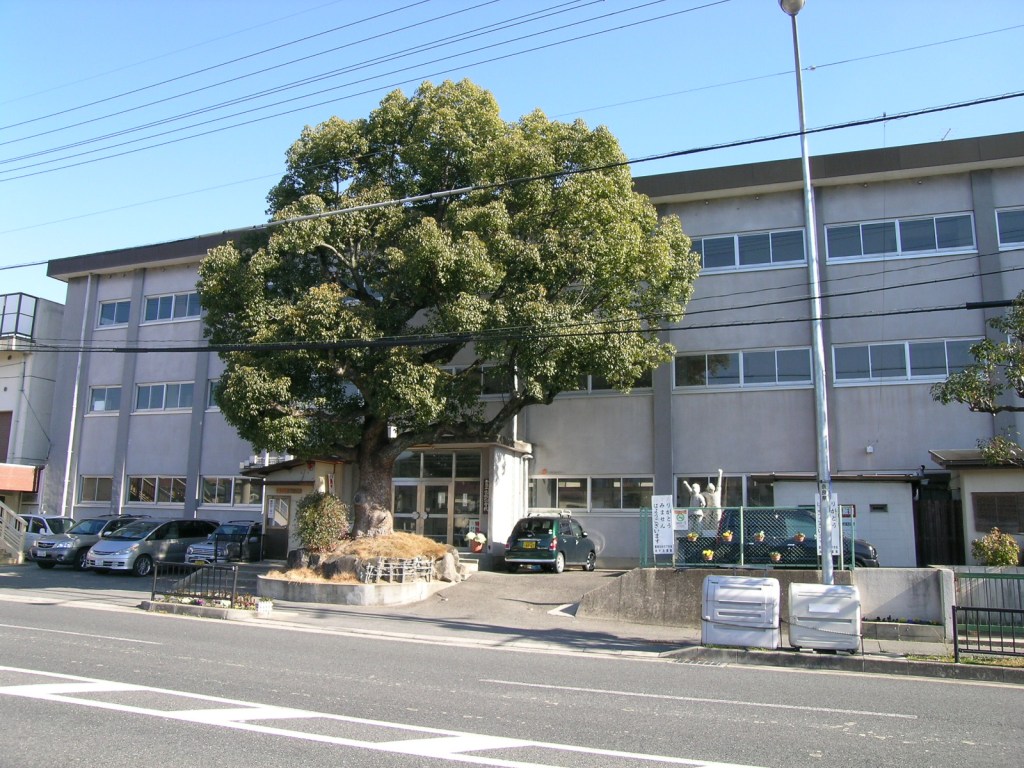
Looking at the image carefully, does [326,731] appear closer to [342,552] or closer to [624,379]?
[342,552]

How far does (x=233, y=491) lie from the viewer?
30531 millimetres

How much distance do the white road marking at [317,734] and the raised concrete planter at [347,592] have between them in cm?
942

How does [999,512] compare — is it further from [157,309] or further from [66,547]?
[157,309]

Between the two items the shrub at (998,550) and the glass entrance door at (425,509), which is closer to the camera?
the shrub at (998,550)

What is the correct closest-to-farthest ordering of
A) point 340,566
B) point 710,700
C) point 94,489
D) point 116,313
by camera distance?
point 710,700 → point 340,566 → point 94,489 → point 116,313

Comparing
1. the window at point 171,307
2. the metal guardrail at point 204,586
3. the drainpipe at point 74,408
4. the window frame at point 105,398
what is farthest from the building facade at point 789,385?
the drainpipe at point 74,408

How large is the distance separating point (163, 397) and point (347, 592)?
18631 millimetres

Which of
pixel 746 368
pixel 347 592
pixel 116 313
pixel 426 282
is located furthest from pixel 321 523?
pixel 116 313

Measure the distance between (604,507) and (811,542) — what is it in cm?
955

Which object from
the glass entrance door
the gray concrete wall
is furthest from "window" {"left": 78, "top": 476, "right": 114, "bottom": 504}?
the gray concrete wall

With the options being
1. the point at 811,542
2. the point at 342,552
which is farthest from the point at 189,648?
the point at 811,542

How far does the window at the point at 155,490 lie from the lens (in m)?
31.6

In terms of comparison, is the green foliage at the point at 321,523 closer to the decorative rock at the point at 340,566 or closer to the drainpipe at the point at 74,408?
the decorative rock at the point at 340,566

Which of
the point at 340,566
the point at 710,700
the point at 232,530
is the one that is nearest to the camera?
the point at 710,700
